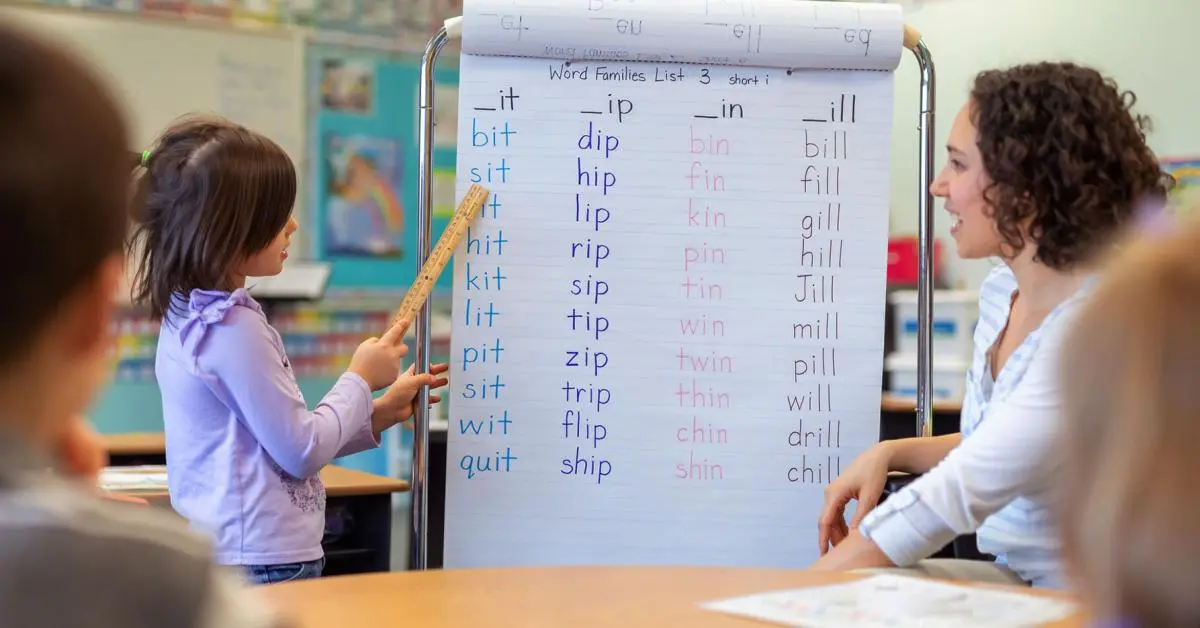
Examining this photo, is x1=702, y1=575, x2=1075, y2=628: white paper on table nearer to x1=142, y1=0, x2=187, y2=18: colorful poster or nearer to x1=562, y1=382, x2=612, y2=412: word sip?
x1=562, y1=382, x2=612, y2=412: word sip

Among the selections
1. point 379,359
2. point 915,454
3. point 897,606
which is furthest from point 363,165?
point 897,606

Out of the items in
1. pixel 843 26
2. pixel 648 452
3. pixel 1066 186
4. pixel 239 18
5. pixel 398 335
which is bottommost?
pixel 648 452

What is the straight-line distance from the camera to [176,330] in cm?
195

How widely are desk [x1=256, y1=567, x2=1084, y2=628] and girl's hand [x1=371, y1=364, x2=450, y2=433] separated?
681 mm

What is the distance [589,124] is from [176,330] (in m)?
0.77

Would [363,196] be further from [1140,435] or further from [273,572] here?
[1140,435]

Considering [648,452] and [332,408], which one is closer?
[332,408]

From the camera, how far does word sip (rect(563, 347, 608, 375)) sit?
86.2 inches

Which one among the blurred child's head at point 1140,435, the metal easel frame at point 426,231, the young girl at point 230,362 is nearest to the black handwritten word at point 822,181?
the metal easel frame at point 426,231

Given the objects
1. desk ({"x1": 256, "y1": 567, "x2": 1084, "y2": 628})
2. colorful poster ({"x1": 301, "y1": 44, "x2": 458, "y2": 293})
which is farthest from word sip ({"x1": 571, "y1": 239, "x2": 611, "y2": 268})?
colorful poster ({"x1": 301, "y1": 44, "x2": 458, "y2": 293})

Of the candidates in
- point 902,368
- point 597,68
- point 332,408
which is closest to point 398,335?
point 332,408

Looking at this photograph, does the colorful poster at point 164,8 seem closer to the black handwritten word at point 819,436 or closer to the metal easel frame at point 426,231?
the metal easel frame at point 426,231

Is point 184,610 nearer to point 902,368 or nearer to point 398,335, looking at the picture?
point 398,335

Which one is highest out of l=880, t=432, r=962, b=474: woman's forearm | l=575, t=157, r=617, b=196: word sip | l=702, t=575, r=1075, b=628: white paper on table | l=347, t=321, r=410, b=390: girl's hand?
l=575, t=157, r=617, b=196: word sip
